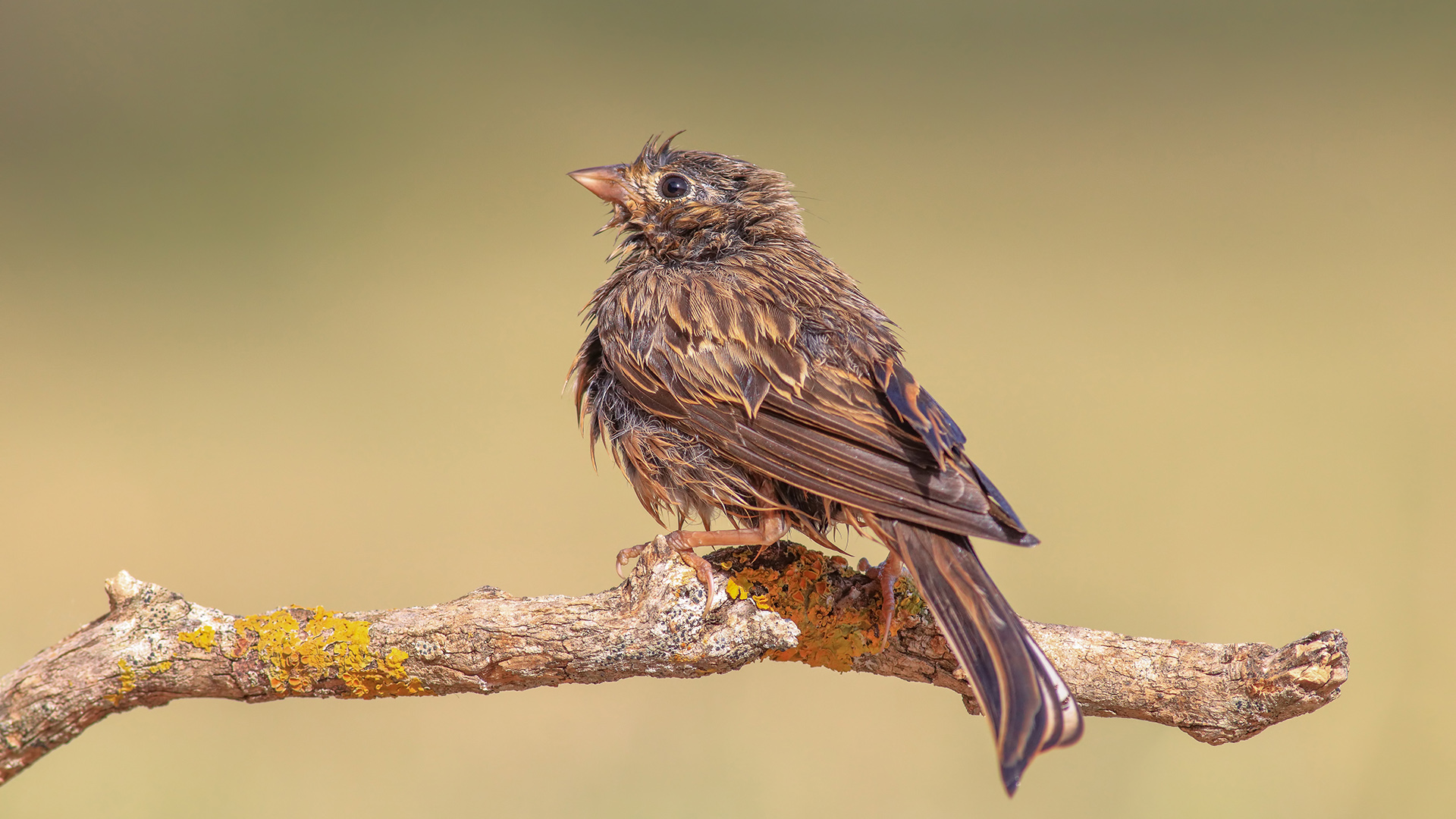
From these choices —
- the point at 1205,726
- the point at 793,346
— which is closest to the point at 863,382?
the point at 793,346

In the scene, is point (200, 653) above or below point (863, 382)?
below

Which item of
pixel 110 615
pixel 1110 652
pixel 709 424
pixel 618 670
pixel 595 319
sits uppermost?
pixel 595 319

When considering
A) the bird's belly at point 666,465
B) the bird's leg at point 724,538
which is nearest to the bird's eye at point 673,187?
the bird's belly at point 666,465

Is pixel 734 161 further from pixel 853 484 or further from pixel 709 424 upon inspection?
pixel 853 484

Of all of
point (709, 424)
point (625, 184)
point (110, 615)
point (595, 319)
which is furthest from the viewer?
point (625, 184)

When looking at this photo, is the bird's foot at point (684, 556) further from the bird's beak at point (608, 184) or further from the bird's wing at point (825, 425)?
the bird's beak at point (608, 184)

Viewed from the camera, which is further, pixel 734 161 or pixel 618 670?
pixel 734 161

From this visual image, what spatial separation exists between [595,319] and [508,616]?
3.09 ft

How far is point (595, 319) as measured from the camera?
294cm

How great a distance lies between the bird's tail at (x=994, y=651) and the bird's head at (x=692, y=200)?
3.69ft

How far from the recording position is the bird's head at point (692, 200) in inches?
122

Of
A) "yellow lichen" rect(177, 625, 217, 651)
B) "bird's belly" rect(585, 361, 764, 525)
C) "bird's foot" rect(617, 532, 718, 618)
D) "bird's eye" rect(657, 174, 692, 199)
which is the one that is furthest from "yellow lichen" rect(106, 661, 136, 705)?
"bird's eye" rect(657, 174, 692, 199)

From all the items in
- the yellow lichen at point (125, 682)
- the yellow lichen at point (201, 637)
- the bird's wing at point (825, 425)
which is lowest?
the yellow lichen at point (125, 682)

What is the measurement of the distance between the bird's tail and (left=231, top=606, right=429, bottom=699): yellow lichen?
115 centimetres
